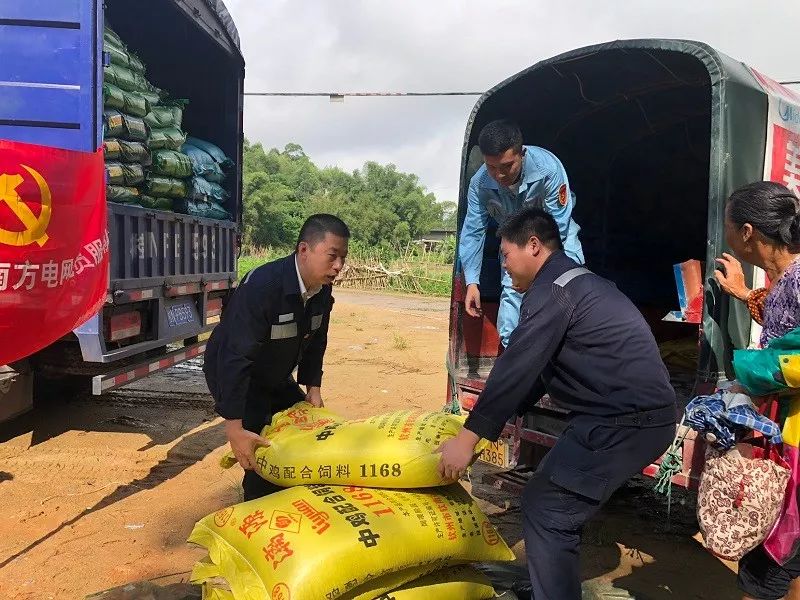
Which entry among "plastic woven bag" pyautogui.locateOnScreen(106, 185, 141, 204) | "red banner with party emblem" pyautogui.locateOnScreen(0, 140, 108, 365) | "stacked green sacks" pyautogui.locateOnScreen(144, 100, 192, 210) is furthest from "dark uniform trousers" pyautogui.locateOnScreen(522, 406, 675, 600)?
"stacked green sacks" pyautogui.locateOnScreen(144, 100, 192, 210)

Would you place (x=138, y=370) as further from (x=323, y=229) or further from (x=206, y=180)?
(x=323, y=229)

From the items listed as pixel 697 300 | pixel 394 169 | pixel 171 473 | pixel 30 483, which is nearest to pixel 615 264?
pixel 697 300

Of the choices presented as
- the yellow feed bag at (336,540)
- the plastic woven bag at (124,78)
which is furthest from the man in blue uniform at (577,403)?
the plastic woven bag at (124,78)

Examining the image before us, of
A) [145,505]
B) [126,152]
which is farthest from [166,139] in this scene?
[145,505]

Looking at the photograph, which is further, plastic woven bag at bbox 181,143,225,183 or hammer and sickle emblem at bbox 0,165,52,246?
plastic woven bag at bbox 181,143,225,183

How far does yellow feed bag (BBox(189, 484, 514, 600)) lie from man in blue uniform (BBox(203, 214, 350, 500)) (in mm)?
333

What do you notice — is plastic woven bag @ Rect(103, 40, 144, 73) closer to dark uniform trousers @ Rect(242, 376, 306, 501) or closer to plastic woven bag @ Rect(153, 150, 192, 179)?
plastic woven bag @ Rect(153, 150, 192, 179)

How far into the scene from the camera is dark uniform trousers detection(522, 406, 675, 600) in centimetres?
213

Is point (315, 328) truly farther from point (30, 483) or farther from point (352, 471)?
point (30, 483)

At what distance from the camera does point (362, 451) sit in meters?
2.45

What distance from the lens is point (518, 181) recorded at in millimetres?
3574

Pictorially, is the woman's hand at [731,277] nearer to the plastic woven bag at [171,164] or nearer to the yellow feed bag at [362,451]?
the yellow feed bag at [362,451]

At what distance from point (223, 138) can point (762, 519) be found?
5745 mm

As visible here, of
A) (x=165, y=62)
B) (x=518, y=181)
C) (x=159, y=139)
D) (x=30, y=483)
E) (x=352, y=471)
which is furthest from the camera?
(x=165, y=62)
